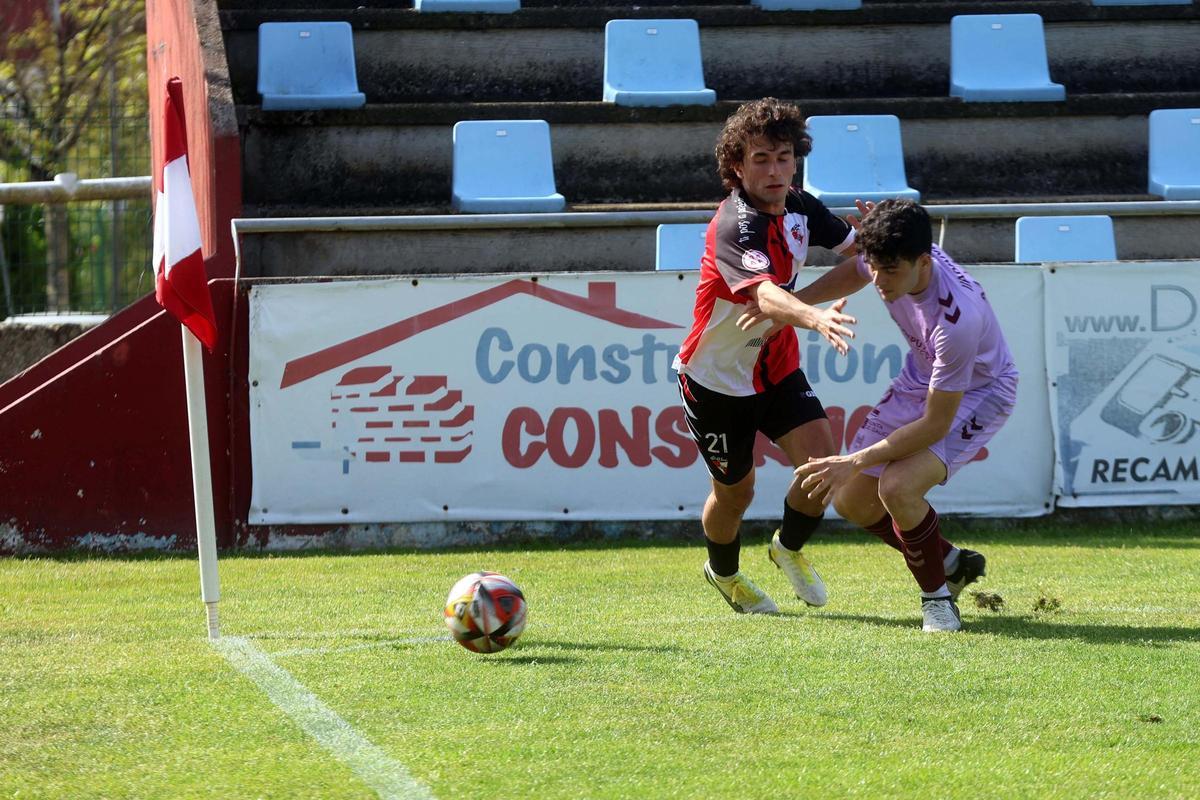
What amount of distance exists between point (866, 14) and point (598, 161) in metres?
2.96

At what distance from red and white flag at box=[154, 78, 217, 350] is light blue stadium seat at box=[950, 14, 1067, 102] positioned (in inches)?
355

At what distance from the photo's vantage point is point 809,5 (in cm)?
1444

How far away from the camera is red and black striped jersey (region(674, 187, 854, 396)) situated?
631 cm

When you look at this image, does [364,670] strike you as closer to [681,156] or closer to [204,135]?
[204,135]

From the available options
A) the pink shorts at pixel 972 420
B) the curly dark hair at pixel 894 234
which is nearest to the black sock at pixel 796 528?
the pink shorts at pixel 972 420

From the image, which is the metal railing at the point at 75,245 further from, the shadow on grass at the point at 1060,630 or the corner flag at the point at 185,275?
the shadow on grass at the point at 1060,630

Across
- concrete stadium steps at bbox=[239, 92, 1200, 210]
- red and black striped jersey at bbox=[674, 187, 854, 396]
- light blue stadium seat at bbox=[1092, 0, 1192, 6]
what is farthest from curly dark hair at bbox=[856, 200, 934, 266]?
light blue stadium seat at bbox=[1092, 0, 1192, 6]

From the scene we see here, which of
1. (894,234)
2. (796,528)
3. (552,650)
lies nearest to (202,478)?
(552,650)

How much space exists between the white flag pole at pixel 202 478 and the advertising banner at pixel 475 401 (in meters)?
3.49

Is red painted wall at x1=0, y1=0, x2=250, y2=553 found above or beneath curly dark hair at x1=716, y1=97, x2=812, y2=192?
beneath

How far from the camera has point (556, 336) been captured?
995cm

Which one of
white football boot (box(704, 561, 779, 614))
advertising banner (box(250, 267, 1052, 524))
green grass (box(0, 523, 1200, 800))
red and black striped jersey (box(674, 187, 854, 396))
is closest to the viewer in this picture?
green grass (box(0, 523, 1200, 800))

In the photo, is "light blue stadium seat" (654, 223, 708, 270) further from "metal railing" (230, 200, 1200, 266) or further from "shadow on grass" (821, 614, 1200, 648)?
"shadow on grass" (821, 614, 1200, 648)

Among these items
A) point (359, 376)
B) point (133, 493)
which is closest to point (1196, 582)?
point (359, 376)
